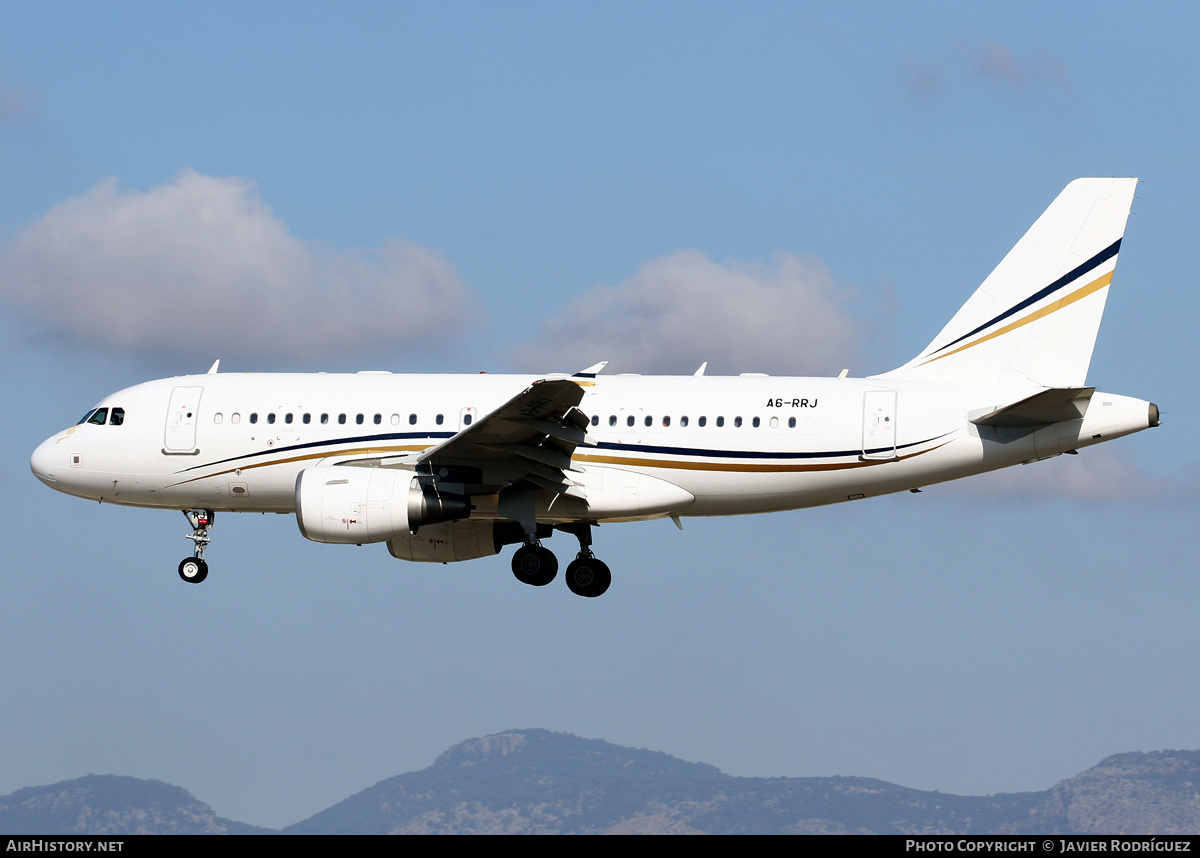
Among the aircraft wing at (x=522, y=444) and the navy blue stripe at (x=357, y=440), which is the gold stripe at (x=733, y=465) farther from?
the navy blue stripe at (x=357, y=440)

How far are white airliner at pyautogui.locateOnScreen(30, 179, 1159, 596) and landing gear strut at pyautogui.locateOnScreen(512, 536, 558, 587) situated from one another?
0.15 feet

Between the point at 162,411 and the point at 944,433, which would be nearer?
the point at 944,433

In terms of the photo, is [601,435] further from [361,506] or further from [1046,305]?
[1046,305]

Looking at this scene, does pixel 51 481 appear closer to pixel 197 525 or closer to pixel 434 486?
pixel 197 525

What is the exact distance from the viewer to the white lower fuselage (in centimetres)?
3097

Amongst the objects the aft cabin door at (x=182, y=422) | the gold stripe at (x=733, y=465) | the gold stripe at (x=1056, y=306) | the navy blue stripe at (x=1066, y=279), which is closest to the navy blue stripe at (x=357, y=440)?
the aft cabin door at (x=182, y=422)

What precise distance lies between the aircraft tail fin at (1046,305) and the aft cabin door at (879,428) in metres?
1.90

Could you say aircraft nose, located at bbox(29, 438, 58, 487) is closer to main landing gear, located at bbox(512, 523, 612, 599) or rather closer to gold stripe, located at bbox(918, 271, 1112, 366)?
main landing gear, located at bbox(512, 523, 612, 599)

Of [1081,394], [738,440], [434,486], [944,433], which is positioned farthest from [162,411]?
[1081,394]

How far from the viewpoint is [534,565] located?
107 feet

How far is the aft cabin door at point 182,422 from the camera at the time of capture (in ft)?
109

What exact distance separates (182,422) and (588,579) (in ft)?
34.2
